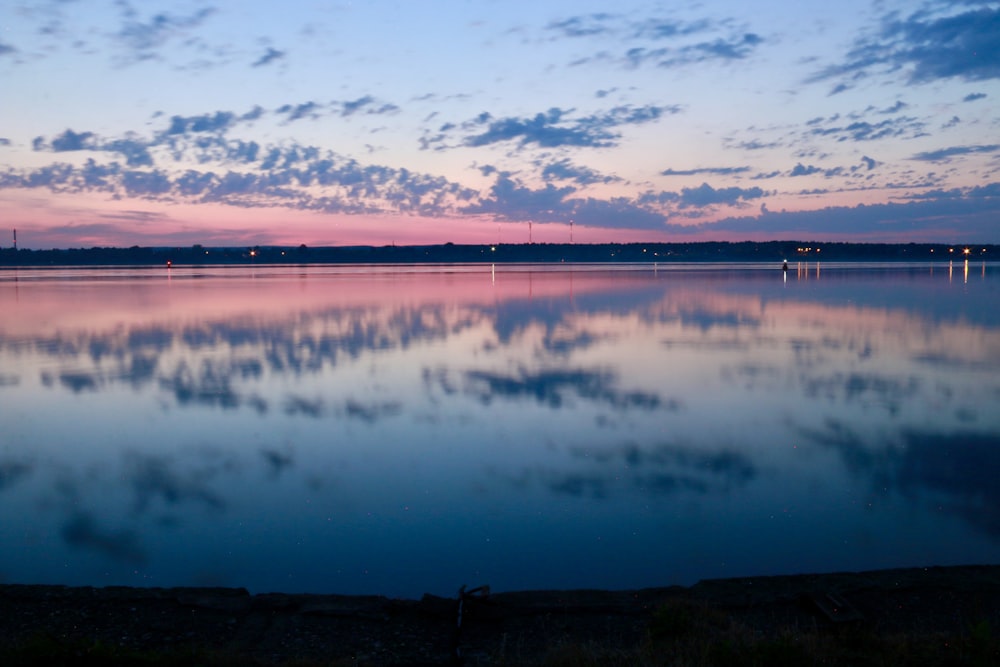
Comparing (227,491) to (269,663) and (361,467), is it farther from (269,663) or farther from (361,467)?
(269,663)

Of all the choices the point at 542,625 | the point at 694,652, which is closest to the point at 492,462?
the point at 542,625

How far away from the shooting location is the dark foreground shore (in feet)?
15.7

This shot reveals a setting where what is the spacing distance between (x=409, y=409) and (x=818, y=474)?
21.3ft

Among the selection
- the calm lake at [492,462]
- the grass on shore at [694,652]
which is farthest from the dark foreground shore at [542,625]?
the calm lake at [492,462]

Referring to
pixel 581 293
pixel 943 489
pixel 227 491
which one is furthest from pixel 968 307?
pixel 227 491

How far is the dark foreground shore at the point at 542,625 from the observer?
478 cm

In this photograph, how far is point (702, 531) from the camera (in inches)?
300

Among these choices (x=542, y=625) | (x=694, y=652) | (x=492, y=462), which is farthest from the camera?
(x=492, y=462)

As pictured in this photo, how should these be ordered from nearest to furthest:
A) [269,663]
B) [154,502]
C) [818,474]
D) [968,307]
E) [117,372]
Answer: [269,663]
[154,502]
[818,474]
[117,372]
[968,307]

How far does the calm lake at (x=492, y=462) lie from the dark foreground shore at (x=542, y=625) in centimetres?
62

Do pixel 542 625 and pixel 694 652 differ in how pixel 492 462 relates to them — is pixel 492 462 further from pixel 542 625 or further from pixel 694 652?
pixel 694 652

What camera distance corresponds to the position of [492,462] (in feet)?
32.3

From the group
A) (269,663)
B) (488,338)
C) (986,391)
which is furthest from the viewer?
(488,338)

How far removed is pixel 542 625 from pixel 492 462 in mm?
4233
